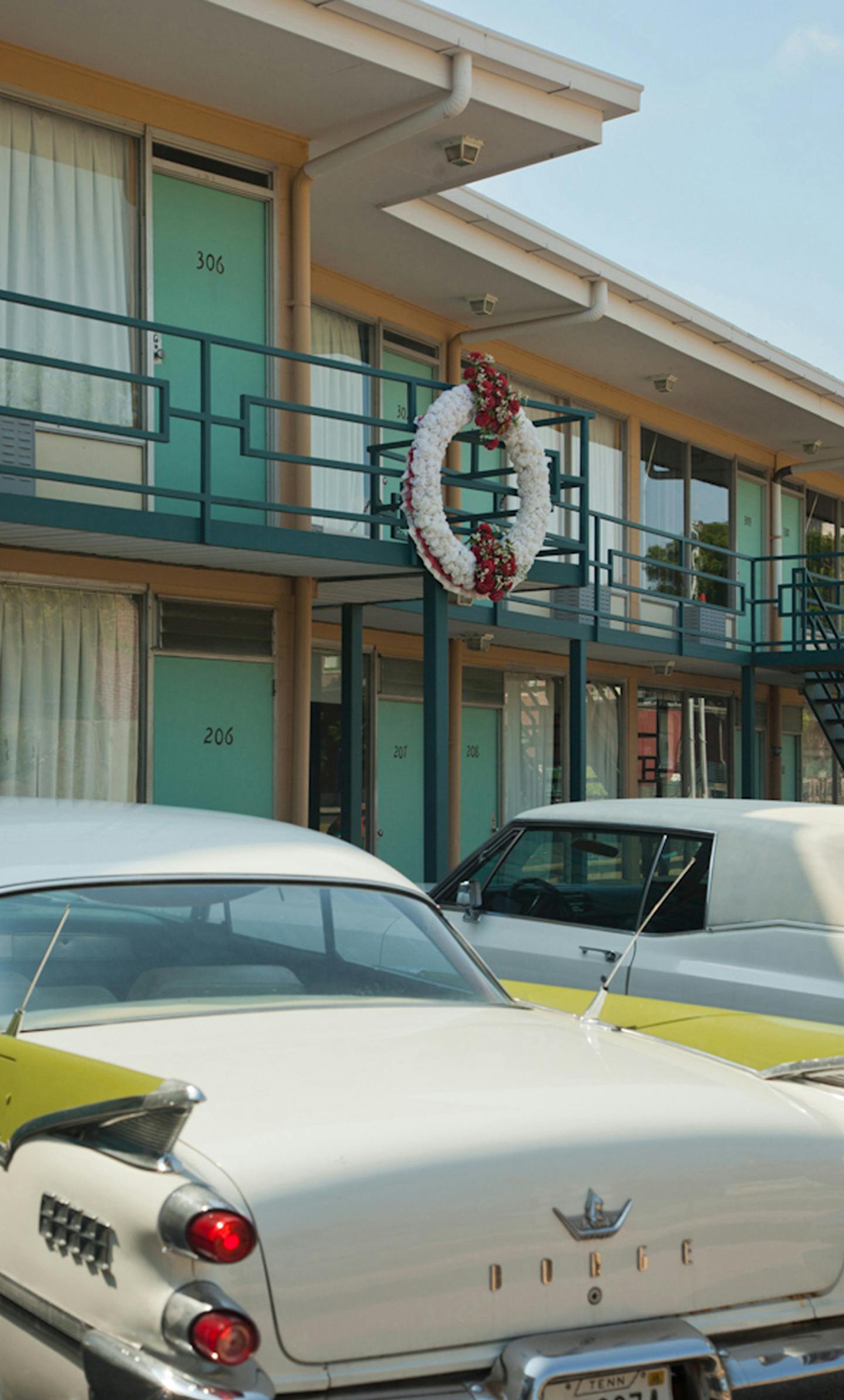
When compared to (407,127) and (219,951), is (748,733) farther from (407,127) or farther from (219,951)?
(219,951)

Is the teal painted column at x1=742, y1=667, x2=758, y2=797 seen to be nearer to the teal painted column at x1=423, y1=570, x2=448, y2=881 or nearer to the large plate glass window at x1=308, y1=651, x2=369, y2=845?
the large plate glass window at x1=308, y1=651, x2=369, y2=845

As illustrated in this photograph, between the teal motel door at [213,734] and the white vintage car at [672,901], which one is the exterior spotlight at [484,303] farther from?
the white vintage car at [672,901]

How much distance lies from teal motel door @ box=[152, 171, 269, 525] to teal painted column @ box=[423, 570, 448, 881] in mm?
1484

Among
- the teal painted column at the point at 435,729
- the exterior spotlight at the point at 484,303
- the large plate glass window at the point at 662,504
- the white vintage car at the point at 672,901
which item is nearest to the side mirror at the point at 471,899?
the white vintage car at the point at 672,901

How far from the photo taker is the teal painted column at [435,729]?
37.4 ft

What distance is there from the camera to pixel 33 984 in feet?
11.5

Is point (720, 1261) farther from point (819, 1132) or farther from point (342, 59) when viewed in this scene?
point (342, 59)

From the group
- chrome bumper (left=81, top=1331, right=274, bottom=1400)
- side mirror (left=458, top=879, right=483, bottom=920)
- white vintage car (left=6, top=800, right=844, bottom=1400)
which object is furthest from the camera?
side mirror (left=458, top=879, right=483, bottom=920)

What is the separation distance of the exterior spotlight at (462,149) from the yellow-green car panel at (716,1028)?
28.0 ft

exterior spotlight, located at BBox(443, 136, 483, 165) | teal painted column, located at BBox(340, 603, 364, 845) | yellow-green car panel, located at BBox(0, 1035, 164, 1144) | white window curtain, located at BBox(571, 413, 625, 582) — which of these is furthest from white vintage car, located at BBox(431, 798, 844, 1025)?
white window curtain, located at BBox(571, 413, 625, 582)

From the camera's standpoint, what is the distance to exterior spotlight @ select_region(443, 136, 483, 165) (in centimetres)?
1175

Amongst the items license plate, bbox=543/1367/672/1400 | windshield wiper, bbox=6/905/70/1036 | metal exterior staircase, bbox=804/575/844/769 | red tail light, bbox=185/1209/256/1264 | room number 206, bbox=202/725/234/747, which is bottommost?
license plate, bbox=543/1367/672/1400

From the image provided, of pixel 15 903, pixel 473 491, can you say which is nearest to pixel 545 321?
pixel 473 491

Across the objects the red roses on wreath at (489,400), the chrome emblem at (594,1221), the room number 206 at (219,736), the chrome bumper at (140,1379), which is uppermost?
the red roses on wreath at (489,400)
